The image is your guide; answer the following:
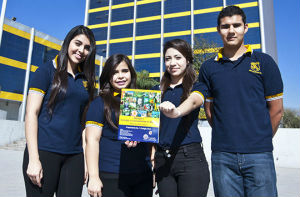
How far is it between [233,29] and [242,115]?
2.31 feet

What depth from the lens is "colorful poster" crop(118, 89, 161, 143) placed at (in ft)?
5.31

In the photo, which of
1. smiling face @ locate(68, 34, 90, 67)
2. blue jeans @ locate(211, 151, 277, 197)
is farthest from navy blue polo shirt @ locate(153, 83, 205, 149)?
smiling face @ locate(68, 34, 90, 67)

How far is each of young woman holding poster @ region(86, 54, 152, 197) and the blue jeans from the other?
1.99ft

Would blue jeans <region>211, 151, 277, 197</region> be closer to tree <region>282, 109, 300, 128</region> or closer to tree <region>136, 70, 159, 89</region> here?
tree <region>136, 70, 159, 89</region>

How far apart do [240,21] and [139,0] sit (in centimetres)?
3663

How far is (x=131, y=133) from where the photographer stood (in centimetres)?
→ 164

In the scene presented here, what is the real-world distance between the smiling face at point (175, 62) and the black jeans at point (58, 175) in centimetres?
113

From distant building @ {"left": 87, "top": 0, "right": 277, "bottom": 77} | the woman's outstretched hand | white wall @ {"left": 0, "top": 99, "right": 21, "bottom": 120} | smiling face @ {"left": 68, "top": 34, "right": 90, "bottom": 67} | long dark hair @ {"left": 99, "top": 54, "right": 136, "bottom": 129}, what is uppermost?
distant building @ {"left": 87, "top": 0, "right": 277, "bottom": 77}

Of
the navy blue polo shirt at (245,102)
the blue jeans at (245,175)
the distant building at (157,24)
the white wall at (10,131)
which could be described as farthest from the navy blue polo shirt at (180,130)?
the distant building at (157,24)

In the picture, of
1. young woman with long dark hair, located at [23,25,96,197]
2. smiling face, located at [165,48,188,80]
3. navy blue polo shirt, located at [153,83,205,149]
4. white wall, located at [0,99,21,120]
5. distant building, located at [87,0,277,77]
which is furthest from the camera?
distant building, located at [87,0,277,77]

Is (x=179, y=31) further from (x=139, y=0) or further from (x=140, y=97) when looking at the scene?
(x=140, y=97)

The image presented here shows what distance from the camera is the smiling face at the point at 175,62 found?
1.94 meters

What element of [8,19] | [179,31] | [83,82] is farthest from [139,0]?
[83,82]

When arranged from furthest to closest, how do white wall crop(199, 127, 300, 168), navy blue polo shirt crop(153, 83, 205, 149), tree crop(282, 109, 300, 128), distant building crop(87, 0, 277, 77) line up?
distant building crop(87, 0, 277, 77) < tree crop(282, 109, 300, 128) < white wall crop(199, 127, 300, 168) < navy blue polo shirt crop(153, 83, 205, 149)
